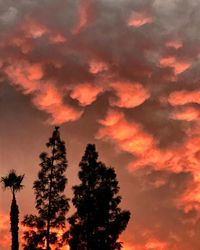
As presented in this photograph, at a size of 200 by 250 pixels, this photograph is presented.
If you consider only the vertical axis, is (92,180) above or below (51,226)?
above

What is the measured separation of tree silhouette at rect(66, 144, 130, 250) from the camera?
64.6 m

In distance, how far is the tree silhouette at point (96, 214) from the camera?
64.6 meters

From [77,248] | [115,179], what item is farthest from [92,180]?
[77,248]

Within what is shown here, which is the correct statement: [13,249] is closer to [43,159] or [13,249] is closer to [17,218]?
[17,218]

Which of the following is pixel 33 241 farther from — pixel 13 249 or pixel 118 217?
pixel 118 217

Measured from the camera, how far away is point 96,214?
6538 centimetres

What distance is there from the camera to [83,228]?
6538 cm

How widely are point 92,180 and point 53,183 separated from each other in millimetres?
3959

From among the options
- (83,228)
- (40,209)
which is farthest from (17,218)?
(83,228)

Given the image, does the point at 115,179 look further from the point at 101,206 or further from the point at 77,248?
the point at 77,248

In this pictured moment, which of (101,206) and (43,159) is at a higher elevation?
(43,159)

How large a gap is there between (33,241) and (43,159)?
8.34 meters

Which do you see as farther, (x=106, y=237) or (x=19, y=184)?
(x=19, y=184)

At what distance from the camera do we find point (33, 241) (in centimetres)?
6531
